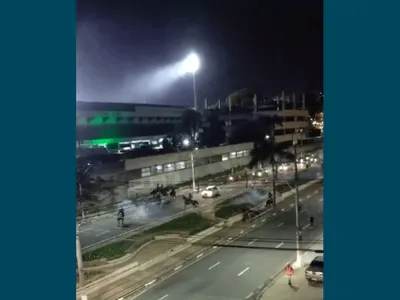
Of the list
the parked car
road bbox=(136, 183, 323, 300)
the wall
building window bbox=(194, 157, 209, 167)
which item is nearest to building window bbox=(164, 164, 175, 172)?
the wall

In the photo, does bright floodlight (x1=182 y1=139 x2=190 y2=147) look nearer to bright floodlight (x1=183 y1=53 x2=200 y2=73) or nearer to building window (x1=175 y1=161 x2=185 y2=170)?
building window (x1=175 y1=161 x2=185 y2=170)

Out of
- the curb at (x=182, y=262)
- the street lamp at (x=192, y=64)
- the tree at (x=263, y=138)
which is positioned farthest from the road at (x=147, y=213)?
the street lamp at (x=192, y=64)

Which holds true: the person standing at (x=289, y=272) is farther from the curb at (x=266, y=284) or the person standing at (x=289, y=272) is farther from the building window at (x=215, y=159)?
the building window at (x=215, y=159)

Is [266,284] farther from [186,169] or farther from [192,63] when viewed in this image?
[192,63]

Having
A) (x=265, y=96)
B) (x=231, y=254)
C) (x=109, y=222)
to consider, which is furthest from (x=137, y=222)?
(x=265, y=96)

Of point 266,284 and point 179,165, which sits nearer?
point 266,284

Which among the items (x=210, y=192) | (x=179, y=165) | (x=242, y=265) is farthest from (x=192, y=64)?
(x=242, y=265)

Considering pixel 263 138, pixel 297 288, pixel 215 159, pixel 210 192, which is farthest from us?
pixel 210 192
